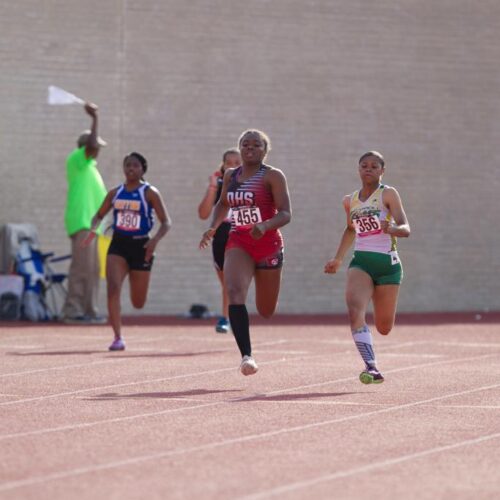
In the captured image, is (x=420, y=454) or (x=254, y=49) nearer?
(x=420, y=454)

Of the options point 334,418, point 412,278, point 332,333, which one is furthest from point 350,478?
point 412,278

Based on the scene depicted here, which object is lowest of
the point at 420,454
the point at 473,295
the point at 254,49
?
the point at 473,295

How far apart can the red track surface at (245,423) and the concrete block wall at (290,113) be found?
300 inches

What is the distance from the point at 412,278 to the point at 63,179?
21.9ft

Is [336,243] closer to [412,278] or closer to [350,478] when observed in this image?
[412,278]

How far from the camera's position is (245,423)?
9969 mm

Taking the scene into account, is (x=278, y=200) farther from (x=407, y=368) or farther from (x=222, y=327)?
(x=222, y=327)

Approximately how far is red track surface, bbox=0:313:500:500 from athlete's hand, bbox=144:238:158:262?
1.06 meters

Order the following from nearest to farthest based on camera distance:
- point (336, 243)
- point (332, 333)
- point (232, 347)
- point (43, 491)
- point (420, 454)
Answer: point (43, 491) → point (420, 454) → point (232, 347) → point (332, 333) → point (336, 243)

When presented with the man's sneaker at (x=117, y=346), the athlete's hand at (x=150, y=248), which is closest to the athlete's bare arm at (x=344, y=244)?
the athlete's hand at (x=150, y=248)

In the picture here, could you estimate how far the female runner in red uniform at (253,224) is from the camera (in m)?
12.8

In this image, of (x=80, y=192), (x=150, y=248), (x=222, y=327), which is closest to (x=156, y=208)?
(x=150, y=248)

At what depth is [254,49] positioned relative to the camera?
26219 millimetres

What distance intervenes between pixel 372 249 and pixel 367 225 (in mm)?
208
